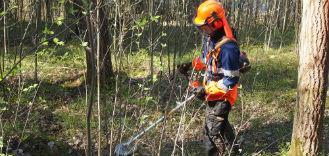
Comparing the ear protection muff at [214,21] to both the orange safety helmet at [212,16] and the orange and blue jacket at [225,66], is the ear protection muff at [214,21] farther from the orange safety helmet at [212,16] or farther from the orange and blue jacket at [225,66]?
the orange and blue jacket at [225,66]

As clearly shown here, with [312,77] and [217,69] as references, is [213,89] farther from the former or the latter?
[312,77]

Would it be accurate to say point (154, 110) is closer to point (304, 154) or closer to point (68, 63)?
point (304, 154)

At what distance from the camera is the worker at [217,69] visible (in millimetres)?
4742

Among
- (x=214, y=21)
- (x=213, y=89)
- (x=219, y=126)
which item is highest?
(x=214, y=21)

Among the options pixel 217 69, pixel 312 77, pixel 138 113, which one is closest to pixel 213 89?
pixel 217 69

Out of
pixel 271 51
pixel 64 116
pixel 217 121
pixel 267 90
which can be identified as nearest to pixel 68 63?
pixel 64 116

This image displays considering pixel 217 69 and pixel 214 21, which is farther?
pixel 217 69

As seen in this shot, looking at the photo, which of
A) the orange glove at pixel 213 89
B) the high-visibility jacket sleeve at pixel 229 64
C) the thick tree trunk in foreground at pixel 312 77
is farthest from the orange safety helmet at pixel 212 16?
the thick tree trunk in foreground at pixel 312 77

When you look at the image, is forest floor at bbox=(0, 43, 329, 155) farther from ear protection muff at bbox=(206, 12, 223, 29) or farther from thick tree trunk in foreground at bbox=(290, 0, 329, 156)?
ear protection muff at bbox=(206, 12, 223, 29)

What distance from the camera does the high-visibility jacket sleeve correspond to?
4.73m

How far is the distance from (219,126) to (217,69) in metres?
0.67

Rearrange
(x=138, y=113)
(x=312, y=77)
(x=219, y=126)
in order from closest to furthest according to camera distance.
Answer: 1. (x=219, y=126)
2. (x=312, y=77)
3. (x=138, y=113)

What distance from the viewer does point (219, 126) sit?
5.05 m

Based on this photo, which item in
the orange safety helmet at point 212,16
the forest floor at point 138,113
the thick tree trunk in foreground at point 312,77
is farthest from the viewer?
the forest floor at point 138,113
